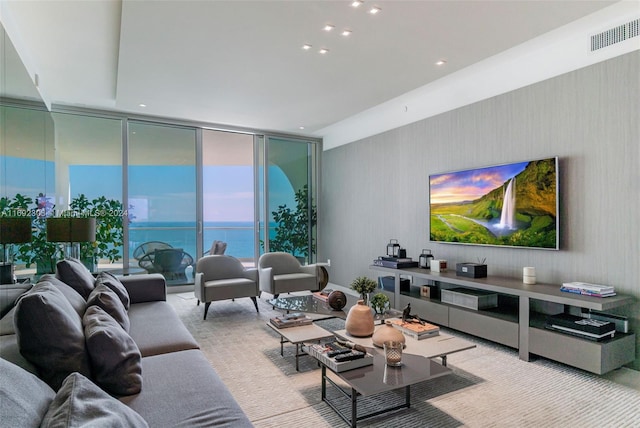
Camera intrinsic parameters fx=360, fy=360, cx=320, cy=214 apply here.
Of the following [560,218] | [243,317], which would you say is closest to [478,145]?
[560,218]

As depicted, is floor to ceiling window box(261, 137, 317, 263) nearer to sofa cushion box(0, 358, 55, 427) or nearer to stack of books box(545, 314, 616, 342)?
stack of books box(545, 314, 616, 342)

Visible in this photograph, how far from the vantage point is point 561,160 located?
11.2 ft

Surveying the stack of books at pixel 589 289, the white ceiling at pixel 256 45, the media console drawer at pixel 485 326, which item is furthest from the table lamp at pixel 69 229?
the stack of books at pixel 589 289

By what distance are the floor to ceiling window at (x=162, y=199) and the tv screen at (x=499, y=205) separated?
13.4 feet

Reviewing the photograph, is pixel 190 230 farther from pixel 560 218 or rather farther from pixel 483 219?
pixel 560 218

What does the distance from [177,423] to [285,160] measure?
19.7ft

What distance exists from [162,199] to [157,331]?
3.94m

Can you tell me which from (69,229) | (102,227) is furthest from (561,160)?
(102,227)

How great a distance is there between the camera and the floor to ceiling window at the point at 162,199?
5910 mm

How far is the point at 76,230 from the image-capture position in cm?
355

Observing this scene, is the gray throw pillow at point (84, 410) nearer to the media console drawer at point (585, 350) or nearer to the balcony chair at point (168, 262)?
the media console drawer at point (585, 350)

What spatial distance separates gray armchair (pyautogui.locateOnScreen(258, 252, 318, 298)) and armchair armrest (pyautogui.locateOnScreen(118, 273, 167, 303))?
162 cm

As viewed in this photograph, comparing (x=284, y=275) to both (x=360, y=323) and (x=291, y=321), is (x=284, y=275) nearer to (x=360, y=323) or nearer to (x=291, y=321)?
(x=291, y=321)

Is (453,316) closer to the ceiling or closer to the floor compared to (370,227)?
closer to the floor
